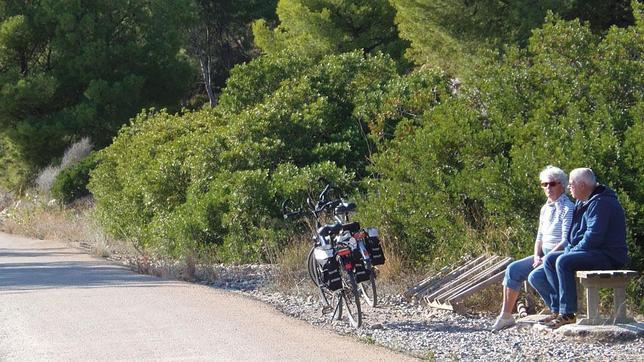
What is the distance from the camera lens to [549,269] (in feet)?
33.9

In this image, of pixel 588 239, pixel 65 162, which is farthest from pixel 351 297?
pixel 65 162

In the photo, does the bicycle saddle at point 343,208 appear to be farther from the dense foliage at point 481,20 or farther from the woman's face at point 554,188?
the dense foliage at point 481,20

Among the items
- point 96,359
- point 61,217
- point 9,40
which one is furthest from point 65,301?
point 9,40

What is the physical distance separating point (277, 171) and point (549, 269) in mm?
9336

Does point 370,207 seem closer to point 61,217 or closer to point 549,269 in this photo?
point 549,269

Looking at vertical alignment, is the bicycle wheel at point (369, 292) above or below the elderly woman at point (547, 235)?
below

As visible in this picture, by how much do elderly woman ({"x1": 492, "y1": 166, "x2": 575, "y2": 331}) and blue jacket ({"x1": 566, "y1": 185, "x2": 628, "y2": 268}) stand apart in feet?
1.47

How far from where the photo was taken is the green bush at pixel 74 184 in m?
33.6

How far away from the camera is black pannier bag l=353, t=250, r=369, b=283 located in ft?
36.8

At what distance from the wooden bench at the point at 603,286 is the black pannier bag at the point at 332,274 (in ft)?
8.22

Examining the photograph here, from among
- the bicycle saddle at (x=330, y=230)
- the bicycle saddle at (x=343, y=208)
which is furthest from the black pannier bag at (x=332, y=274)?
the bicycle saddle at (x=343, y=208)

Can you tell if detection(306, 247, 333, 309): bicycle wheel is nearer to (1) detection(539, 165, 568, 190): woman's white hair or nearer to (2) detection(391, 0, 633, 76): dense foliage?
(1) detection(539, 165, 568, 190): woman's white hair

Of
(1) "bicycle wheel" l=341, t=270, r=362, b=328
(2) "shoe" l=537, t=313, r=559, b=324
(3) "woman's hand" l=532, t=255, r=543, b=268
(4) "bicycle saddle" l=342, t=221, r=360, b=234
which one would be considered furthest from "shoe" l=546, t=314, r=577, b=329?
(4) "bicycle saddle" l=342, t=221, r=360, b=234

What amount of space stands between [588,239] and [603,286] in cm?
46
